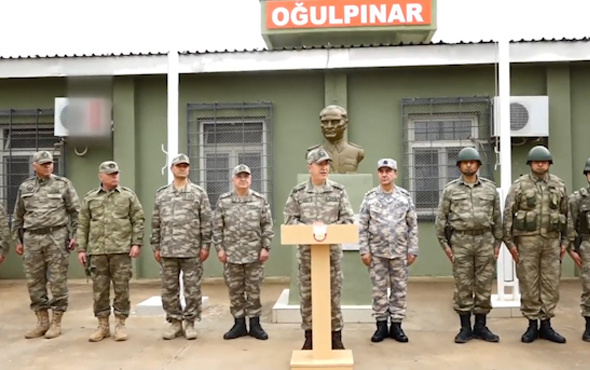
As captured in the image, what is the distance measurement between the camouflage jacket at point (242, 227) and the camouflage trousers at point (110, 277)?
80 cm

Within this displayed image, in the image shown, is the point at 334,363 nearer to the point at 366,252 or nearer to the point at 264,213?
the point at 366,252

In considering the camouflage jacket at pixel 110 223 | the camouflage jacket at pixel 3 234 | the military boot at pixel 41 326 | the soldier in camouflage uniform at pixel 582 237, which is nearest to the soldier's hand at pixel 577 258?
the soldier in camouflage uniform at pixel 582 237

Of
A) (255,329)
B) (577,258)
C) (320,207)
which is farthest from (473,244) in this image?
(255,329)

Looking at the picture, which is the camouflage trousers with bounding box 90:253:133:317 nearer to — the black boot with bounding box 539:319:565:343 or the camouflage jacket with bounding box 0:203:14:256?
the camouflage jacket with bounding box 0:203:14:256

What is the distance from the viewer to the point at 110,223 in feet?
16.9

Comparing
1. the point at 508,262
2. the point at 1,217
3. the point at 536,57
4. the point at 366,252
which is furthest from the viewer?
the point at 536,57

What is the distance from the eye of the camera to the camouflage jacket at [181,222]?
514 centimetres

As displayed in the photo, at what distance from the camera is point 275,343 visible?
5.01 metres

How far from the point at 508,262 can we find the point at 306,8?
15.0 ft

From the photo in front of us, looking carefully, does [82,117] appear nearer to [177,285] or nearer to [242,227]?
[177,285]

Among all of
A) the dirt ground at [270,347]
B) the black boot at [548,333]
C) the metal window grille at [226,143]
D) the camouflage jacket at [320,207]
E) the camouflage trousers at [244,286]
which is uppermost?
the metal window grille at [226,143]

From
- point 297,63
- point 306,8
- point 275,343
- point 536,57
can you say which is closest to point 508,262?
point 275,343

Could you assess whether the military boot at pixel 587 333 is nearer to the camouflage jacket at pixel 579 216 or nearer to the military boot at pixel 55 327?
the camouflage jacket at pixel 579 216

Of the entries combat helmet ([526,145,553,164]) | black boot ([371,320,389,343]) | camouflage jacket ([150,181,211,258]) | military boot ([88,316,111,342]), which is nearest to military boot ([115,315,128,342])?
military boot ([88,316,111,342])
